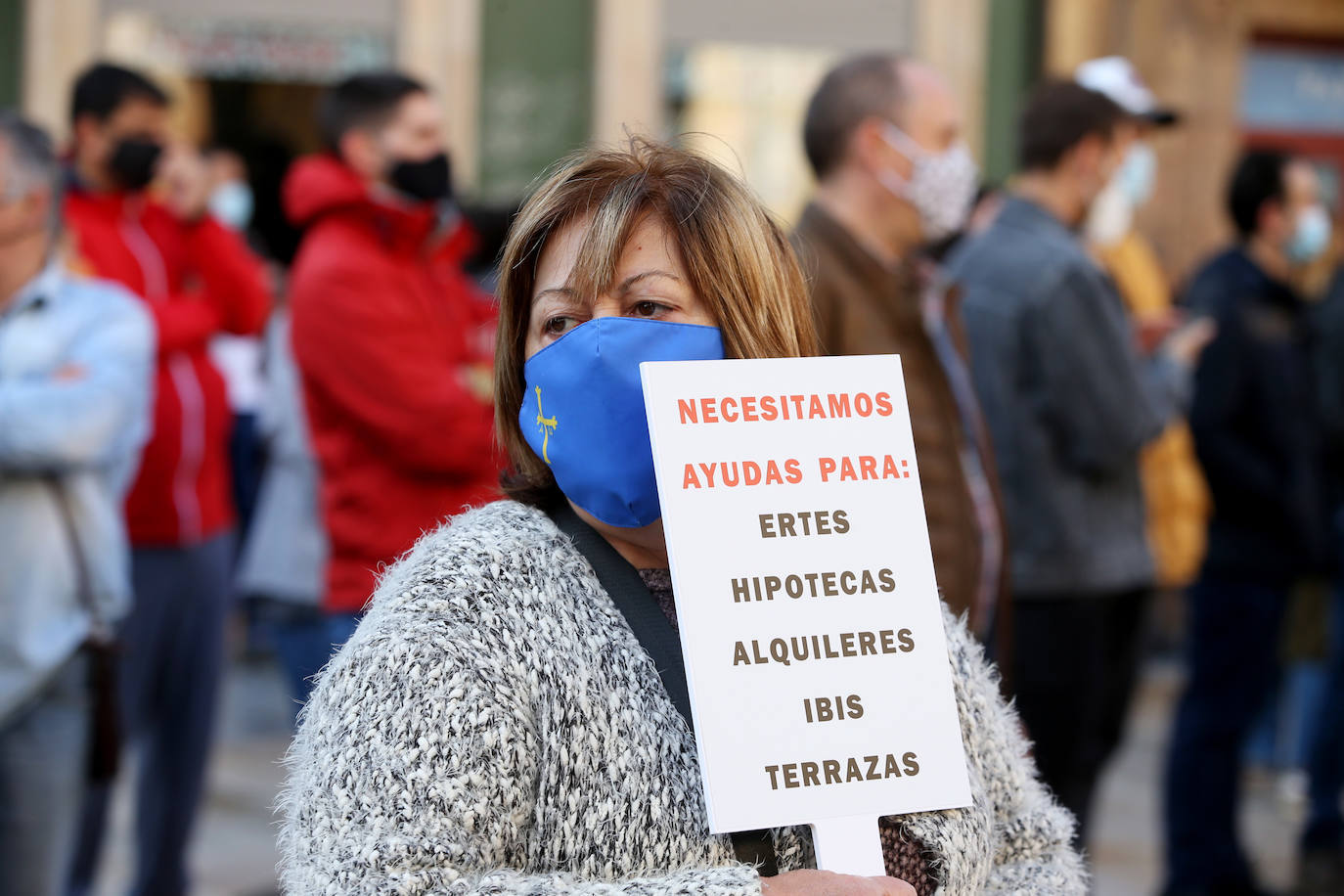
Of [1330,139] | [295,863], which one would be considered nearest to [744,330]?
[295,863]

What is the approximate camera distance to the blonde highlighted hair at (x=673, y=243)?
1856 mm

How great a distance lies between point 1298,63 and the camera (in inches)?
406

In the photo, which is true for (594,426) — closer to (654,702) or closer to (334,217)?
(654,702)

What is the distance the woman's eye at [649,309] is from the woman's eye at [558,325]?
8 centimetres

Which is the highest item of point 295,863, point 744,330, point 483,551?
point 744,330

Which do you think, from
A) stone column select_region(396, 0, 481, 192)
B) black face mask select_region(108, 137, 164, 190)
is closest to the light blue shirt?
black face mask select_region(108, 137, 164, 190)

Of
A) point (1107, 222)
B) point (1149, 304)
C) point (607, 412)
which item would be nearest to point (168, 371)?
point (607, 412)

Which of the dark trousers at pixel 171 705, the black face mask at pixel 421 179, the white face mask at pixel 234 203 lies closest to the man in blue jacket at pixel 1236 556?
the black face mask at pixel 421 179

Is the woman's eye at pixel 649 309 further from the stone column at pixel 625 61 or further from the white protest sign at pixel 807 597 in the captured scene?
the stone column at pixel 625 61

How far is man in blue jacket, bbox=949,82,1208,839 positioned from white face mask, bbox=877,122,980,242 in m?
0.35

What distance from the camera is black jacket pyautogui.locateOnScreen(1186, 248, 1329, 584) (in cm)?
511

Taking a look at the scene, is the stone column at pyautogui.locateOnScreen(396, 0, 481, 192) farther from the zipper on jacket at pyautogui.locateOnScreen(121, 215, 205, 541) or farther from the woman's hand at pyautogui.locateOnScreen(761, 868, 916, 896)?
the woman's hand at pyautogui.locateOnScreen(761, 868, 916, 896)

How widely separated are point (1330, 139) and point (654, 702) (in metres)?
9.90

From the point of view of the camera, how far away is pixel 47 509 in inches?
130
